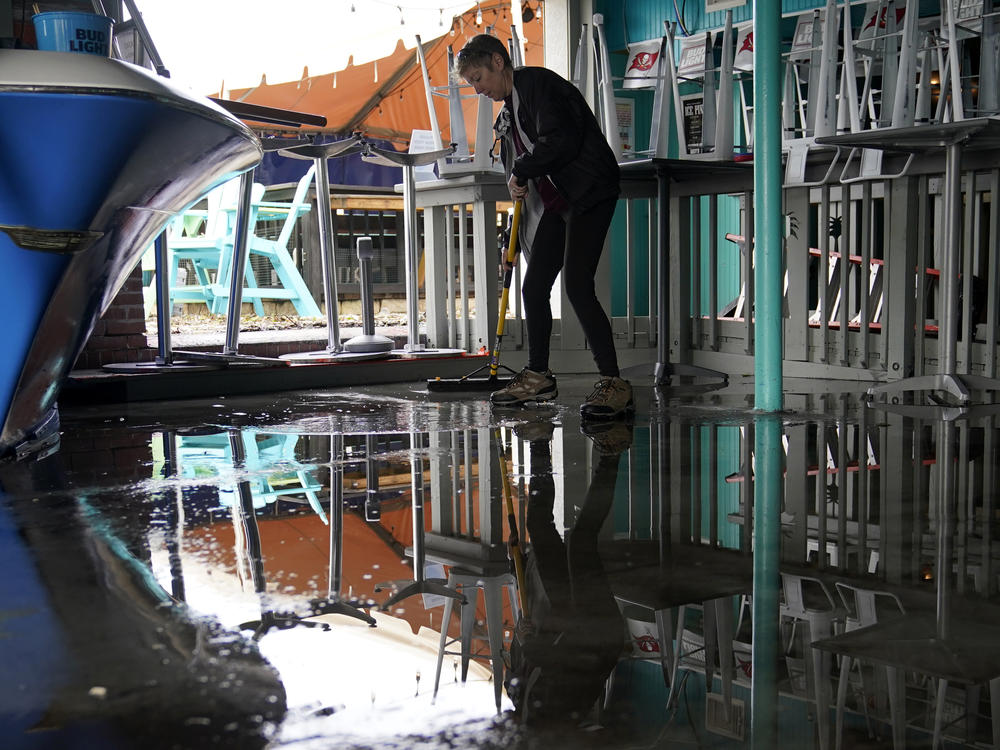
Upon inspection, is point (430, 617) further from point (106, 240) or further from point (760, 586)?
point (106, 240)

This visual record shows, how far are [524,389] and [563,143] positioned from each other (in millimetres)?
988

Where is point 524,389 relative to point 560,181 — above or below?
below

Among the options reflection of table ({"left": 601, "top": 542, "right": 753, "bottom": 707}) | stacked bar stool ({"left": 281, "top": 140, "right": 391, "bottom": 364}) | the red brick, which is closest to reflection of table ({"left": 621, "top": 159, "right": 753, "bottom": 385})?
stacked bar stool ({"left": 281, "top": 140, "right": 391, "bottom": 364})

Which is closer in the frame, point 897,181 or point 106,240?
point 106,240

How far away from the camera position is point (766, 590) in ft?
5.67

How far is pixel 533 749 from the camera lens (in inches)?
44.9

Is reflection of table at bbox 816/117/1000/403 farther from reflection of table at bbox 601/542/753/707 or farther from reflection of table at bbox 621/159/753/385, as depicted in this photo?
reflection of table at bbox 601/542/753/707

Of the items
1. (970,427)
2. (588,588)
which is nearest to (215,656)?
(588,588)

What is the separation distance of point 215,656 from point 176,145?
210 cm

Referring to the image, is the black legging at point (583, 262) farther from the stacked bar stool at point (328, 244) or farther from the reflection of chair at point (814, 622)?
the reflection of chair at point (814, 622)

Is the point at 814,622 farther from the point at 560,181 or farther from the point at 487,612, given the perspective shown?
the point at 560,181

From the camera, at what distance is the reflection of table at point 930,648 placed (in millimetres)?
Result: 1347

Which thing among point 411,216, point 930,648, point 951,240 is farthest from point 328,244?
point 930,648

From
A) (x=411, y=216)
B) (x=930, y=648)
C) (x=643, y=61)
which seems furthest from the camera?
(x=643, y=61)
